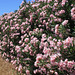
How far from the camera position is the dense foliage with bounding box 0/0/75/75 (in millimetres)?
3747

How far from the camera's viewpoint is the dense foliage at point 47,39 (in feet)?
12.3

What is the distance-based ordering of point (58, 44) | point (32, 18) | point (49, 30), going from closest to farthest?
point (58, 44), point (49, 30), point (32, 18)

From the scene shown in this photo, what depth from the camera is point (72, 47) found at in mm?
3531

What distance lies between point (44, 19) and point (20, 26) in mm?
1536

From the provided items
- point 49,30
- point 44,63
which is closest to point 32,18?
point 49,30

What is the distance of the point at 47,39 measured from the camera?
4602mm

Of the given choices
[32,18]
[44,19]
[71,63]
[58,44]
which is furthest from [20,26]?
[71,63]

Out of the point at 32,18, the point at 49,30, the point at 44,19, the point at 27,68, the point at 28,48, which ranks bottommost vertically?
the point at 27,68

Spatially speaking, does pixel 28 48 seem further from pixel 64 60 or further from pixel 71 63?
pixel 71 63

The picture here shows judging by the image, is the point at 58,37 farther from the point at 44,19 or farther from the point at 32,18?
the point at 32,18

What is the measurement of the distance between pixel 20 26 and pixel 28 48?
176 centimetres

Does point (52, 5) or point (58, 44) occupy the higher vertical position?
point (52, 5)

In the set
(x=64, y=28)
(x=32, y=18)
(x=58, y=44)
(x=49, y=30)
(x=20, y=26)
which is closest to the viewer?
(x=58, y=44)

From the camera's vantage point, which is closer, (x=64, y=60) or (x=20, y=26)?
(x=64, y=60)
